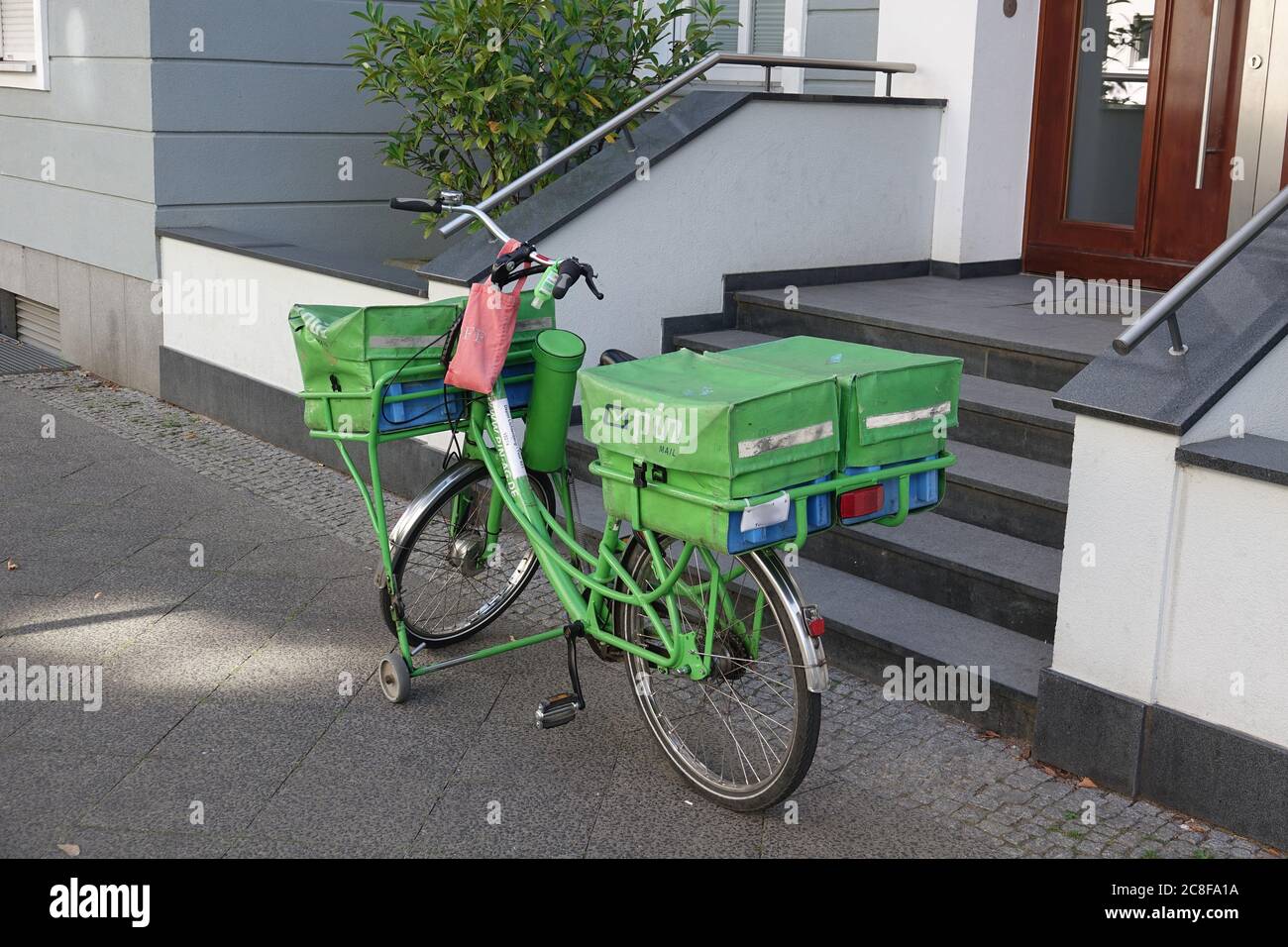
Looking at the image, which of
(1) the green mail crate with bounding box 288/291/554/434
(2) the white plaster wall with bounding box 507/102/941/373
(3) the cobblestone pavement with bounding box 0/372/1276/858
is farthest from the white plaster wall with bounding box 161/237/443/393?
(1) the green mail crate with bounding box 288/291/554/434

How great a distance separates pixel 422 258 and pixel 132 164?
75.7 inches

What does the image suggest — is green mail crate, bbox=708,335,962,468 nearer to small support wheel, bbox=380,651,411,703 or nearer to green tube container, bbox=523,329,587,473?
green tube container, bbox=523,329,587,473

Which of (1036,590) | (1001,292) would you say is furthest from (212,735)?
(1001,292)

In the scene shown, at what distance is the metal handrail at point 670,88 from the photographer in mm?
6418

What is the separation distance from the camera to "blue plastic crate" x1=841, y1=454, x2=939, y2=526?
12.1ft

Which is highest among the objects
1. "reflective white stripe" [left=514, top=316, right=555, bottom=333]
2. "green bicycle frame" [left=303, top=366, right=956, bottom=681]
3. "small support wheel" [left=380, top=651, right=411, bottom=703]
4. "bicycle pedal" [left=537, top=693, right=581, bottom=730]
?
"reflective white stripe" [left=514, top=316, right=555, bottom=333]

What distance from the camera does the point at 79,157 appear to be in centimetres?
948

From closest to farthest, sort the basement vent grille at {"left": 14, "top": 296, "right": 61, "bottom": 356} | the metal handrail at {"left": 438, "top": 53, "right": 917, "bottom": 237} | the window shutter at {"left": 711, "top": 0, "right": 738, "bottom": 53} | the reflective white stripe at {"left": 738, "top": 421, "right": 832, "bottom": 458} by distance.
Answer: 1. the reflective white stripe at {"left": 738, "top": 421, "right": 832, "bottom": 458}
2. the metal handrail at {"left": 438, "top": 53, "right": 917, "bottom": 237}
3. the window shutter at {"left": 711, "top": 0, "right": 738, "bottom": 53}
4. the basement vent grille at {"left": 14, "top": 296, "right": 61, "bottom": 356}

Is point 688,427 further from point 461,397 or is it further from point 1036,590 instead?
point 1036,590

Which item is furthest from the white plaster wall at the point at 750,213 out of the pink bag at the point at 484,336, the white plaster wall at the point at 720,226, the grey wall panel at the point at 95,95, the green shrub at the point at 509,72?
the grey wall panel at the point at 95,95

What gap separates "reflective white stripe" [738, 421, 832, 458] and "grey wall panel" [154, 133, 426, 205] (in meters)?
6.21

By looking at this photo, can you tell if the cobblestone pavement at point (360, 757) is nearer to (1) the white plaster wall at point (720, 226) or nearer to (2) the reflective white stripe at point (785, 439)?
(2) the reflective white stripe at point (785, 439)

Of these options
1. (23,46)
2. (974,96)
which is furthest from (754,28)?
(23,46)

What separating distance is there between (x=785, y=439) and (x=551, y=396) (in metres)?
1.26
